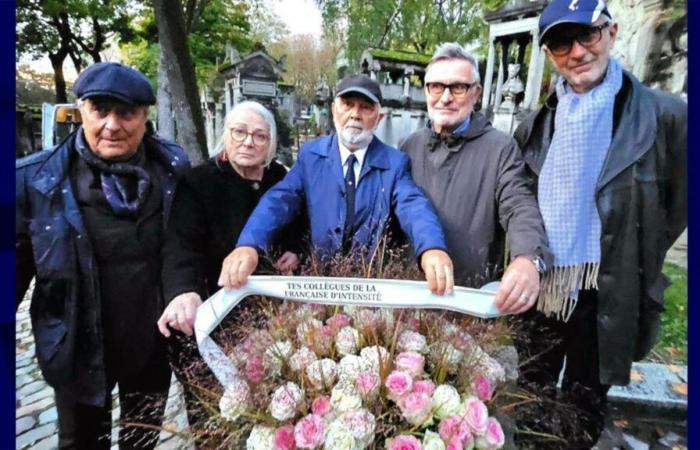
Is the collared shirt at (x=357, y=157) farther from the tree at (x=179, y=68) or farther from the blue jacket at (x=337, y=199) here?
the tree at (x=179, y=68)

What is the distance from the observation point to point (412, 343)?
45.7 inches

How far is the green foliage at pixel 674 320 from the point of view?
2.54 metres

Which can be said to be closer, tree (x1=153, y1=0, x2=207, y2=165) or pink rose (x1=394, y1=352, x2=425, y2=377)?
pink rose (x1=394, y1=352, x2=425, y2=377)

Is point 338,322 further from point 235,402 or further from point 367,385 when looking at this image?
point 235,402

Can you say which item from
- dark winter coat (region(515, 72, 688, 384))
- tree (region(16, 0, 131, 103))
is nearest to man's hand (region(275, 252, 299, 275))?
dark winter coat (region(515, 72, 688, 384))

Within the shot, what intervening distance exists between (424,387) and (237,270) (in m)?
0.66

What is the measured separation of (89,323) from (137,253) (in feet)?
1.06

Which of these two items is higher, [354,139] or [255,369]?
[354,139]

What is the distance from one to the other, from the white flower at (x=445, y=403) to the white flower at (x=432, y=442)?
5 centimetres

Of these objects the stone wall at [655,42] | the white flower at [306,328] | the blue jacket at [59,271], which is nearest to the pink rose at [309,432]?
the white flower at [306,328]

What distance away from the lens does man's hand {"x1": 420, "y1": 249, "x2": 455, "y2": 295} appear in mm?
1279

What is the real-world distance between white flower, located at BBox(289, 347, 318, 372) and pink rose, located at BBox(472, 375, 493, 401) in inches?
16.7

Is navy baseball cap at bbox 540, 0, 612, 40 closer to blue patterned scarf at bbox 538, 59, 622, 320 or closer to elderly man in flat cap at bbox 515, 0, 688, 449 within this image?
elderly man in flat cap at bbox 515, 0, 688, 449
